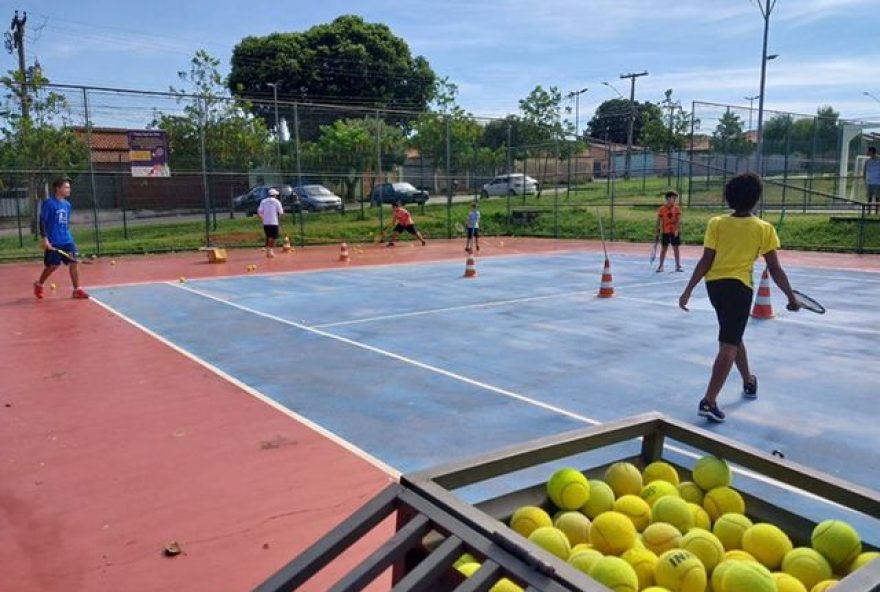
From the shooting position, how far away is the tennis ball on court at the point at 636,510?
8.60 ft

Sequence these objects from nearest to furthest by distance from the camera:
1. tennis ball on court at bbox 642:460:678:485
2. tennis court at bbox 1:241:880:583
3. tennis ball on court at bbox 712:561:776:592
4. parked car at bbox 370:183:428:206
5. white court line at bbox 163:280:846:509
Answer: tennis ball on court at bbox 712:561:776:592 → tennis ball on court at bbox 642:460:678:485 → white court line at bbox 163:280:846:509 → tennis court at bbox 1:241:880:583 → parked car at bbox 370:183:428:206

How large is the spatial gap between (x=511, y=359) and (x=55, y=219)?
806cm

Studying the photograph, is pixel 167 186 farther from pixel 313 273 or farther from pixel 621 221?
pixel 621 221

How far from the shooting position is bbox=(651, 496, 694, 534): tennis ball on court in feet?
8.36

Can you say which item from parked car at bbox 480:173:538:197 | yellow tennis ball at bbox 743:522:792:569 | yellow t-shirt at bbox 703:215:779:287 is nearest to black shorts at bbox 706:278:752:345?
yellow t-shirt at bbox 703:215:779:287

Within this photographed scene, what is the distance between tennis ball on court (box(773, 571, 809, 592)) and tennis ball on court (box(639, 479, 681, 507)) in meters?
0.55

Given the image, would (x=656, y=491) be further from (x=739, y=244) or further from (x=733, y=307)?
(x=739, y=244)

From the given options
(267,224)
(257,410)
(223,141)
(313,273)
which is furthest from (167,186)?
(257,410)

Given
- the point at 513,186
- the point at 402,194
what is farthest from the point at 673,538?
the point at 513,186

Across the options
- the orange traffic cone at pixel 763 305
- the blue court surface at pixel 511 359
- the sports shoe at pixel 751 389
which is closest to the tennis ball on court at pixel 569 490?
the blue court surface at pixel 511 359

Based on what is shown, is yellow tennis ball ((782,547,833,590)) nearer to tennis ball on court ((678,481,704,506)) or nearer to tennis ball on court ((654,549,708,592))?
tennis ball on court ((654,549,708,592))

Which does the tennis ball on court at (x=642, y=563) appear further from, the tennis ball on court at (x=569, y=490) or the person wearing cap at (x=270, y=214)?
the person wearing cap at (x=270, y=214)

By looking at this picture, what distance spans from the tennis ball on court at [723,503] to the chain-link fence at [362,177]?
18541 millimetres

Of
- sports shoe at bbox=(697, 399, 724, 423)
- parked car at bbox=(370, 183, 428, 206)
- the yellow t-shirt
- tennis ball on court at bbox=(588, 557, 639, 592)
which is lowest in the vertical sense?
sports shoe at bbox=(697, 399, 724, 423)
